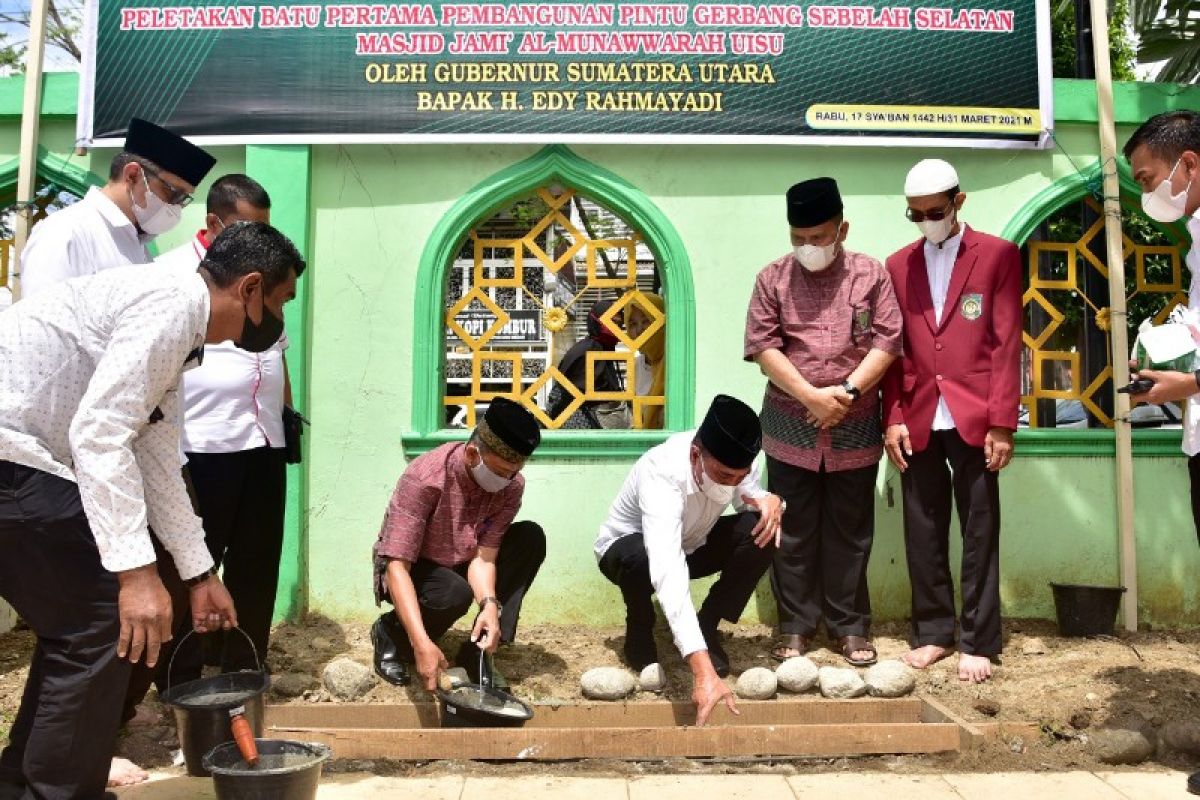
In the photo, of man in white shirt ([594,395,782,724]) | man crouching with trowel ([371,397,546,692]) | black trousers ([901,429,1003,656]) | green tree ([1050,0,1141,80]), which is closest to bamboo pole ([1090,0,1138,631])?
black trousers ([901,429,1003,656])

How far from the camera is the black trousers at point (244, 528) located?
4.31 meters

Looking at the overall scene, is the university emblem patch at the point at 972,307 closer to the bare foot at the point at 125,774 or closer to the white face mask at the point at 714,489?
the white face mask at the point at 714,489

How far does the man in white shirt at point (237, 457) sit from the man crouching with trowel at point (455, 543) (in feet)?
1.48

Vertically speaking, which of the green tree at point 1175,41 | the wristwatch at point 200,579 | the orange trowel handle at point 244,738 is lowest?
the orange trowel handle at point 244,738

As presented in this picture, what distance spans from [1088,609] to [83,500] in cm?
449

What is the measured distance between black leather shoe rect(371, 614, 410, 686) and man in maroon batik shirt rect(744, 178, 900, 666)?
1.64 meters

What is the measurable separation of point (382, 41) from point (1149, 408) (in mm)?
6309

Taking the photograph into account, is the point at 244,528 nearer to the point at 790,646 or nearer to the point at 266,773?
the point at 266,773

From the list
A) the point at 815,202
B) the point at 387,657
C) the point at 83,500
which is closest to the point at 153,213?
the point at 83,500

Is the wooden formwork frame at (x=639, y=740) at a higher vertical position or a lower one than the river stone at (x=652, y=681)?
lower

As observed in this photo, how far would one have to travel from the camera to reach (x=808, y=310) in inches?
198

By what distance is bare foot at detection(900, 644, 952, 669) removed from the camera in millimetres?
4895

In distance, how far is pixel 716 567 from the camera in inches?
191

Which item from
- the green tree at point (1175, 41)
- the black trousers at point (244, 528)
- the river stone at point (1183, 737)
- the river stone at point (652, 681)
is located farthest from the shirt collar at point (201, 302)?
the green tree at point (1175, 41)
